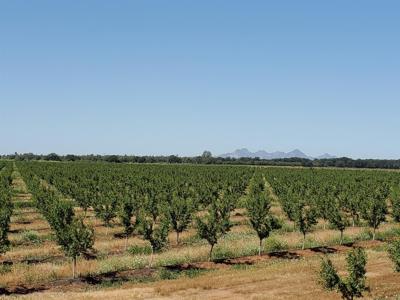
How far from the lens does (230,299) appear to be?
30562mm

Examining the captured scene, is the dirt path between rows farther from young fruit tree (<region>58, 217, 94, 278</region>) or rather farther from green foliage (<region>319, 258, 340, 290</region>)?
green foliage (<region>319, 258, 340, 290</region>)

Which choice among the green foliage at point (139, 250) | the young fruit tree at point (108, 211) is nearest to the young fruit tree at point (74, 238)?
the green foliage at point (139, 250)

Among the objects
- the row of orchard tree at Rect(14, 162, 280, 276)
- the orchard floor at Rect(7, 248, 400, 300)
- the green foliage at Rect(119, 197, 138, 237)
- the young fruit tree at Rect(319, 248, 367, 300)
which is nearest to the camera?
the young fruit tree at Rect(319, 248, 367, 300)

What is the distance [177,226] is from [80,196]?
19.2 meters

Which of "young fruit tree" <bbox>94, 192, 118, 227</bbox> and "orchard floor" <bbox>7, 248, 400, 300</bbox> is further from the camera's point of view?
"young fruit tree" <bbox>94, 192, 118, 227</bbox>

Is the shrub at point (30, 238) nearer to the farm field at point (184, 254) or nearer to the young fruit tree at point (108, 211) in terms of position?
the farm field at point (184, 254)

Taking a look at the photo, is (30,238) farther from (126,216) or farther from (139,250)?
(139,250)

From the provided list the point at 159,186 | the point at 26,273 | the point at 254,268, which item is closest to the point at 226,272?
the point at 254,268

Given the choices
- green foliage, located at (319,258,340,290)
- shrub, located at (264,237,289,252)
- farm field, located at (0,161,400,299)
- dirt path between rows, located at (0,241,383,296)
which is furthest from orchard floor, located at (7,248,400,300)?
shrub, located at (264,237,289,252)

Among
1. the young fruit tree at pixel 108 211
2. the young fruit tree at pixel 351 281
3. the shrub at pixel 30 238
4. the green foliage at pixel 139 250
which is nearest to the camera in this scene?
the young fruit tree at pixel 351 281

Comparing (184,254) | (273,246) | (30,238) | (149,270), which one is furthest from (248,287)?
(30,238)

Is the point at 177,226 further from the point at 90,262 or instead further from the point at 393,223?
the point at 393,223

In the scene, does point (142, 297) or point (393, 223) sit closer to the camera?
point (142, 297)

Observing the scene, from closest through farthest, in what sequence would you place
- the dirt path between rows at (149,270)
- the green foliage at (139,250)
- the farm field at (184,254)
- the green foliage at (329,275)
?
the green foliage at (329,275), the farm field at (184,254), the dirt path between rows at (149,270), the green foliage at (139,250)
